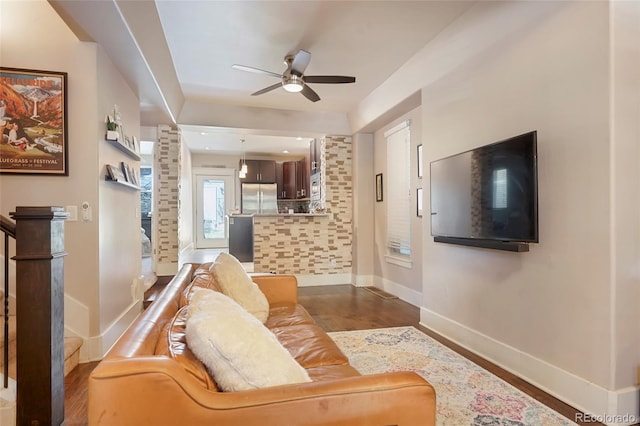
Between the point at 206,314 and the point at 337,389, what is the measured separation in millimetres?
499

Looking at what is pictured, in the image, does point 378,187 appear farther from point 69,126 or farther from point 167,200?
point 69,126

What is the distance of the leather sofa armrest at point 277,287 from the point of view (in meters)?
2.67

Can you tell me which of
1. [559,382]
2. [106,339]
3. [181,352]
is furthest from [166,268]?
[559,382]

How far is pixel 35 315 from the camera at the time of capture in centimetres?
155

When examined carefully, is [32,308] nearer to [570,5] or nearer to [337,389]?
[337,389]

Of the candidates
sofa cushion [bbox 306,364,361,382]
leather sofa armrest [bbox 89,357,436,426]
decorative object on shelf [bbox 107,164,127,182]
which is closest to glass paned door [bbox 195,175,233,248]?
decorative object on shelf [bbox 107,164,127,182]

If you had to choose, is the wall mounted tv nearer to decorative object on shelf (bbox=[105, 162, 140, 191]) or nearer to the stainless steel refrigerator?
decorative object on shelf (bbox=[105, 162, 140, 191])

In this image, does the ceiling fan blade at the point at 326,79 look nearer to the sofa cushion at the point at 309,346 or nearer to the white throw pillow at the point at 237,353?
the sofa cushion at the point at 309,346

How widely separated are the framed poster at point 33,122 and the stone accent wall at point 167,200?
106 inches

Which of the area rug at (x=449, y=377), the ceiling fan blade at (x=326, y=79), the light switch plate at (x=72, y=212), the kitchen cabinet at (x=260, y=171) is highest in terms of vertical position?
the ceiling fan blade at (x=326, y=79)

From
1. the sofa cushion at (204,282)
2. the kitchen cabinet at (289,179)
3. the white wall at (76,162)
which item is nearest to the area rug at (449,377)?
the sofa cushion at (204,282)

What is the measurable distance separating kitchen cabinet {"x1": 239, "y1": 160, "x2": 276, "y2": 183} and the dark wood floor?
169 inches

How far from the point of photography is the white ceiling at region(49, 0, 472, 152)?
2.49 m

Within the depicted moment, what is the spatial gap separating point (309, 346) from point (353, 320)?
189 cm
